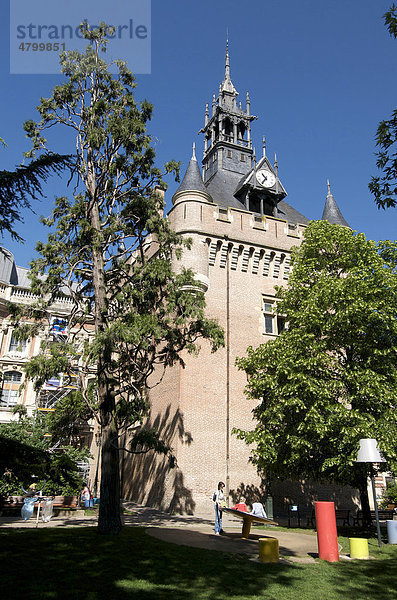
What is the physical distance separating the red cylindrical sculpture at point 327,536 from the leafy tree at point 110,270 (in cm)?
529

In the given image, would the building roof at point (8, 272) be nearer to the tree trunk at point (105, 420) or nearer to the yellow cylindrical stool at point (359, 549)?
the tree trunk at point (105, 420)

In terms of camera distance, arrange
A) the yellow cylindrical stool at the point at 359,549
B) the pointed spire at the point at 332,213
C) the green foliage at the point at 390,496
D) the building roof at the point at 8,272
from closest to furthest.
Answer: the yellow cylindrical stool at the point at 359,549, the green foliage at the point at 390,496, the pointed spire at the point at 332,213, the building roof at the point at 8,272

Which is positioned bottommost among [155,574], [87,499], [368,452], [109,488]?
[155,574]

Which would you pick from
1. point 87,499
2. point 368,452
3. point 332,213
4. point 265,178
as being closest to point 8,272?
point 265,178

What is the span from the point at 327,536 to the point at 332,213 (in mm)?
22302

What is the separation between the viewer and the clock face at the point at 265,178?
29.6 m

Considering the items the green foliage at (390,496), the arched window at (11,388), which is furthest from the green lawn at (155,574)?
the arched window at (11,388)

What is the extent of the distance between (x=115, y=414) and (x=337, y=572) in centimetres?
728

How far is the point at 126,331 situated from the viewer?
13148mm

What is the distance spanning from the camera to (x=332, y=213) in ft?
98.0

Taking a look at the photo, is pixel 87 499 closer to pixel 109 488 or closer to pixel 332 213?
pixel 109 488

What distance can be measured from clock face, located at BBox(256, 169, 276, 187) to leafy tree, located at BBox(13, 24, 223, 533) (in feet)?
45.1

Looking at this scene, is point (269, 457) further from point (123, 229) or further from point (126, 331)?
point (123, 229)

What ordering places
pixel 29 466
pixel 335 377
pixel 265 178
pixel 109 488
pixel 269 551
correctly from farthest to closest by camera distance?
pixel 265 178 → pixel 335 377 → pixel 109 488 → pixel 269 551 → pixel 29 466
